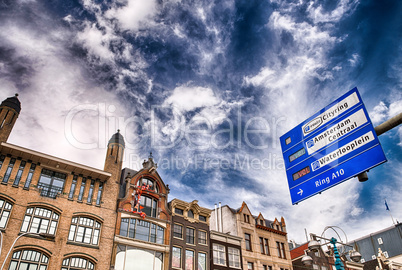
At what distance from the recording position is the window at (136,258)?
1225 inches

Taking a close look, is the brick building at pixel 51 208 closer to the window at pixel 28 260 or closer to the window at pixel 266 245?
the window at pixel 28 260

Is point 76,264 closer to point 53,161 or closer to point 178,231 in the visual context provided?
point 53,161

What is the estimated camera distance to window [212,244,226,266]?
126 ft

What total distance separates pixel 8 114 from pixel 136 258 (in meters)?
19.9

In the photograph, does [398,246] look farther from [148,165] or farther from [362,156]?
[362,156]

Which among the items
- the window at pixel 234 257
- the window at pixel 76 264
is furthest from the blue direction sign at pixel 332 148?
the window at pixel 234 257

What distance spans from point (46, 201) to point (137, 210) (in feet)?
30.5

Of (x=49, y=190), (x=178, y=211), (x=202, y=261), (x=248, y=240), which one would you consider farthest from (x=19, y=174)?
(x=248, y=240)

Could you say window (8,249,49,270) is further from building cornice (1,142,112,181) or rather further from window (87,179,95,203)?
building cornice (1,142,112,181)

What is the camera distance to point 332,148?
1267 cm

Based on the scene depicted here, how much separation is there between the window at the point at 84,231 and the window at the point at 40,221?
5.49ft

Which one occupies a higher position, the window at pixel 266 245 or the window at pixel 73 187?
the window at pixel 73 187

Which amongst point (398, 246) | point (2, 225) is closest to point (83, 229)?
point (2, 225)

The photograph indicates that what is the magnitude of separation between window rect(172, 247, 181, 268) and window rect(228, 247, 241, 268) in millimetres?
7808
